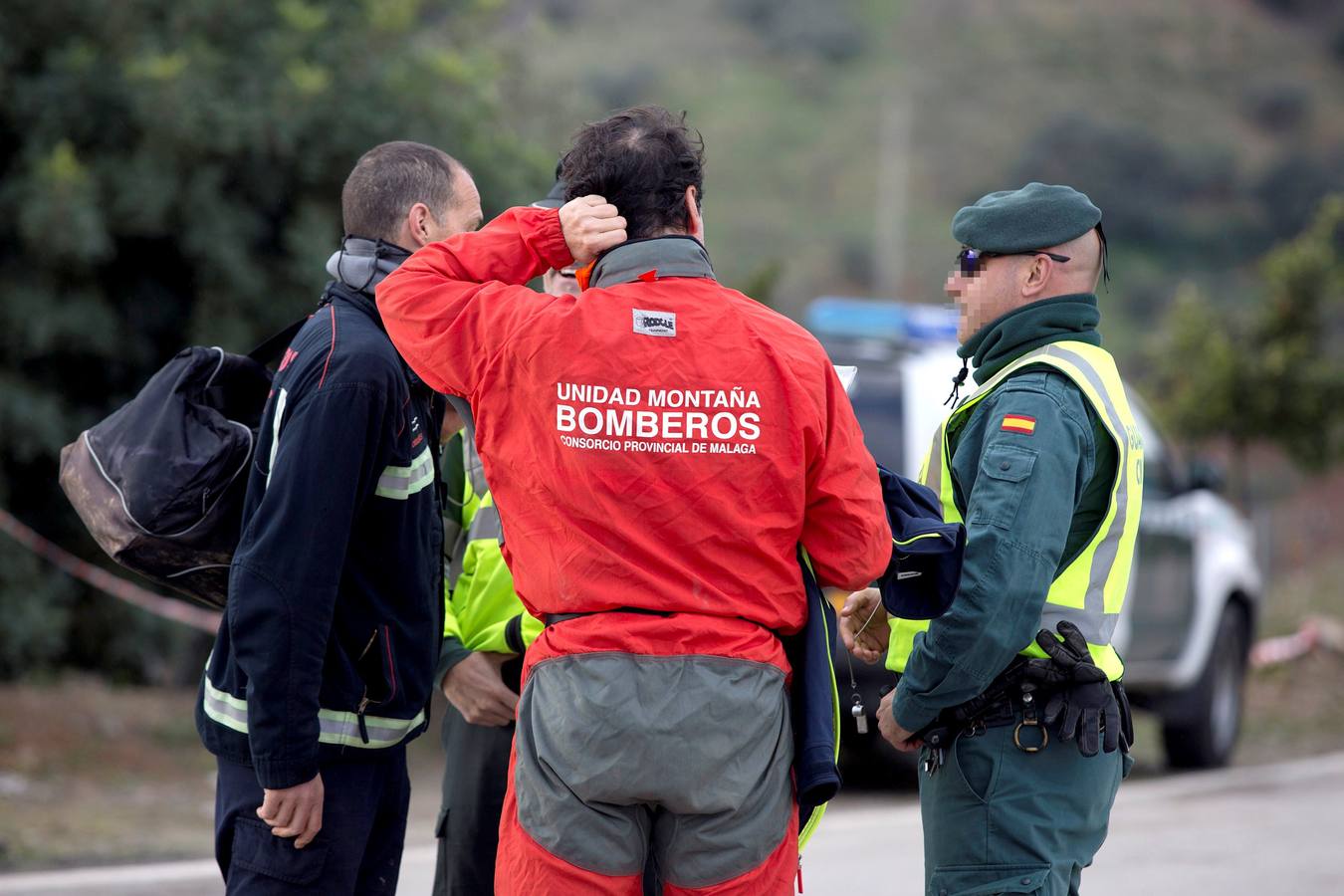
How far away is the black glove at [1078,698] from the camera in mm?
3250

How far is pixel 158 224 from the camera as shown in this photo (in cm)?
900

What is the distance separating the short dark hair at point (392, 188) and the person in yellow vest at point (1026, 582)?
1171 mm

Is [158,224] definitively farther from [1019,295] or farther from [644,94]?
[644,94]

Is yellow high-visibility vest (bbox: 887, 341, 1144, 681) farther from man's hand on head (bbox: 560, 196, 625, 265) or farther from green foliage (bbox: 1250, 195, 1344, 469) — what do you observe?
green foliage (bbox: 1250, 195, 1344, 469)

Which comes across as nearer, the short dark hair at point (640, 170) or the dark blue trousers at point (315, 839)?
the short dark hair at point (640, 170)

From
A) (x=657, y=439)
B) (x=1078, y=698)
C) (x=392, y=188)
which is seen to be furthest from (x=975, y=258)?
(x=392, y=188)

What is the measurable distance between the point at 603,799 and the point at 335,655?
0.80m

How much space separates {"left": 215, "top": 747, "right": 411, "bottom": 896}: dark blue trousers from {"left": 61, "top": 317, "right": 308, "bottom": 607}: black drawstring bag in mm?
458

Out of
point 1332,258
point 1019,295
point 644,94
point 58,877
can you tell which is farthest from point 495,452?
point 644,94

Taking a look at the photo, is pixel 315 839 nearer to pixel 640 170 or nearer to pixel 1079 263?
pixel 640 170

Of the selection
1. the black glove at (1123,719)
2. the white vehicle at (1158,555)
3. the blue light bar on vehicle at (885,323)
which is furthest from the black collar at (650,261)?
the blue light bar on vehicle at (885,323)

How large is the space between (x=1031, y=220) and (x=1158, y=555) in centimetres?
636

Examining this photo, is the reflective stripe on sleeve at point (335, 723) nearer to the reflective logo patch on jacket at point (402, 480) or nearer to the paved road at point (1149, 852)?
the reflective logo patch on jacket at point (402, 480)

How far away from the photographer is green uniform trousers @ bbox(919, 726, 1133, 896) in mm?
3205
